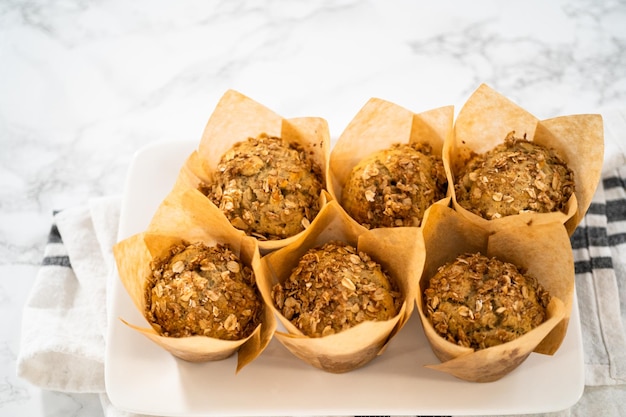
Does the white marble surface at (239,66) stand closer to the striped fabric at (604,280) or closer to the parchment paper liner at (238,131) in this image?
the striped fabric at (604,280)

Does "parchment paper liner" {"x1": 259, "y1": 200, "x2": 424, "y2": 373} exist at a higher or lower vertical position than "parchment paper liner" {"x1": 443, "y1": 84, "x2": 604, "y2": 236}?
lower

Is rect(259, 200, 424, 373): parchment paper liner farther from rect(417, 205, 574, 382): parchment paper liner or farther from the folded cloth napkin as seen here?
the folded cloth napkin

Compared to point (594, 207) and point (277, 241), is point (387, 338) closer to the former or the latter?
point (277, 241)

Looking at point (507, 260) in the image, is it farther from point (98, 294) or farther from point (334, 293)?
point (98, 294)

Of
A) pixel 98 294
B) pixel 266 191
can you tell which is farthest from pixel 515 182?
pixel 98 294

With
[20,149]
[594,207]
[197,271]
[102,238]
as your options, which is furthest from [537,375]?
[20,149]

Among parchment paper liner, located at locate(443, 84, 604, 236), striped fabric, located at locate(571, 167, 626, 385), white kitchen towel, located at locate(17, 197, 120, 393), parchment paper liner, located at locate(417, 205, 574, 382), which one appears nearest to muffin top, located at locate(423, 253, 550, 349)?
parchment paper liner, located at locate(417, 205, 574, 382)
